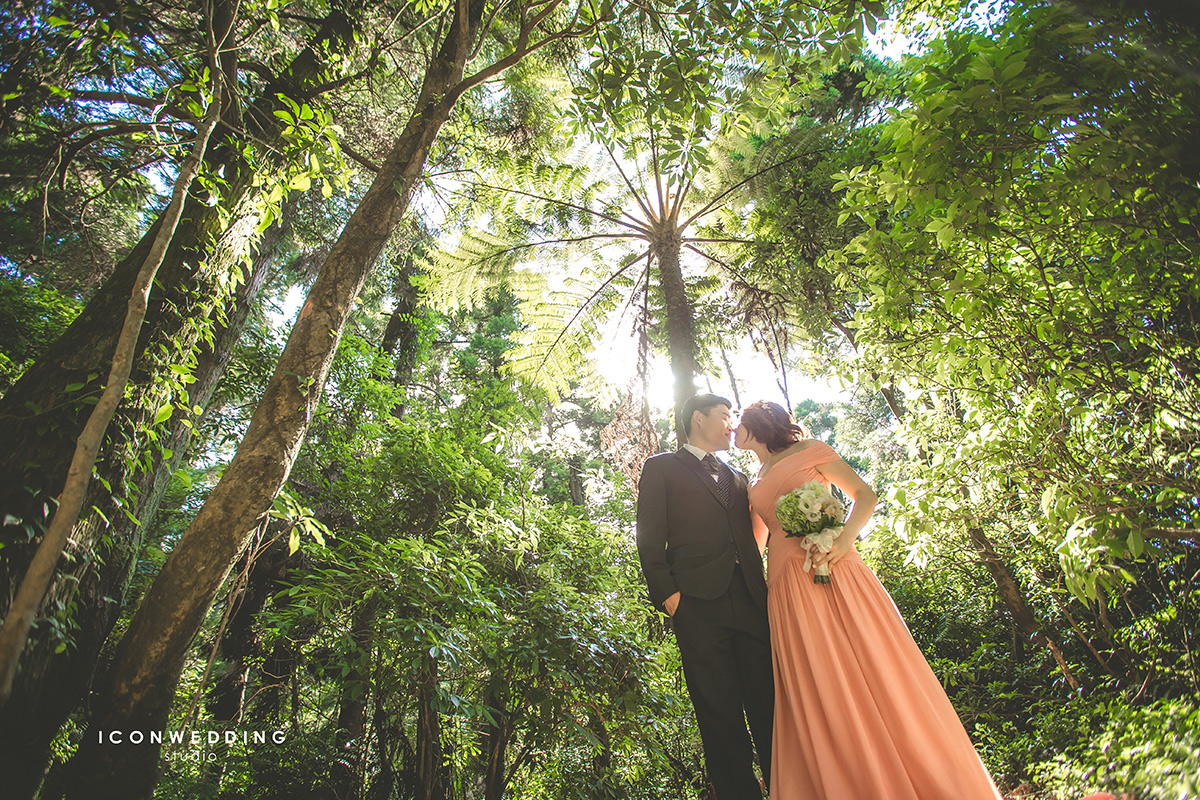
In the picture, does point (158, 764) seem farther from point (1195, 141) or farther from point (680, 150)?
point (1195, 141)

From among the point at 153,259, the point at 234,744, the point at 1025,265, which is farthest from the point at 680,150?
the point at 234,744

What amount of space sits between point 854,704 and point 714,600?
644 mm

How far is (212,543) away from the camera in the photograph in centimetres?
178

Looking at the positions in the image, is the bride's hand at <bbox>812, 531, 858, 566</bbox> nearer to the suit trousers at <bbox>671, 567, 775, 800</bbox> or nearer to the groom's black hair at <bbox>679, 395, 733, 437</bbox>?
the suit trousers at <bbox>671, 567, 775, 800</bbox>

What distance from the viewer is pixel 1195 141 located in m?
1.39

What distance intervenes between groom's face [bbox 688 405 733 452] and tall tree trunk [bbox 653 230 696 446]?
0.46 m

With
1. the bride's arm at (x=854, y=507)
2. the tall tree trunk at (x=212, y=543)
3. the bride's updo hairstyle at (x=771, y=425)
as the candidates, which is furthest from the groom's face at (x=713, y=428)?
the tall tree trunk at (x=212, y=543)

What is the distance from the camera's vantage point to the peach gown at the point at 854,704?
1.75 m

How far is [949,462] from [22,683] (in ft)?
13.7

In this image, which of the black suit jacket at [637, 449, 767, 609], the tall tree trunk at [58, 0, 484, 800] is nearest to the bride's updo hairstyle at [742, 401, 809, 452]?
the black suit jacket at [637, 449, 767, 609]

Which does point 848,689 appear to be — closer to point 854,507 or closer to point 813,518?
point 813,518

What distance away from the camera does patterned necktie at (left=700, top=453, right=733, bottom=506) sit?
2486 mm

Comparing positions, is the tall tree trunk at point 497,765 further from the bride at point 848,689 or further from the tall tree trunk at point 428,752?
the bride at point 848,689

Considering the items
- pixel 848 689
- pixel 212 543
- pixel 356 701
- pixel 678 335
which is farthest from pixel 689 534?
pixel 356 701
